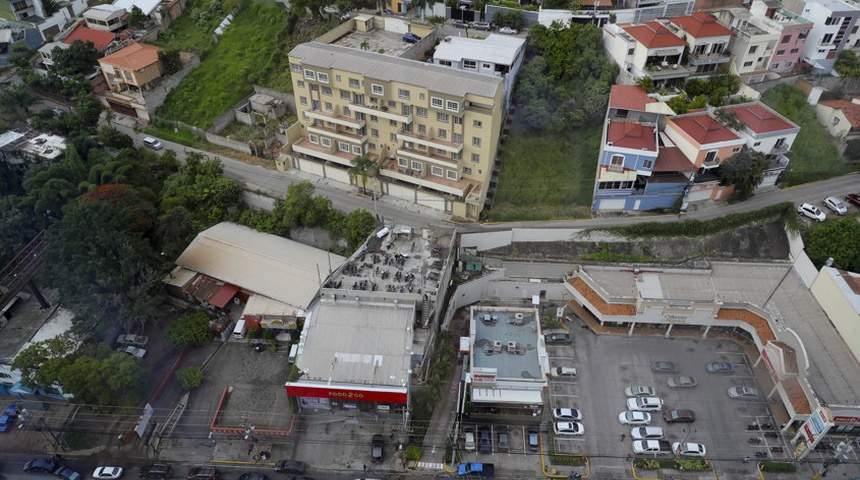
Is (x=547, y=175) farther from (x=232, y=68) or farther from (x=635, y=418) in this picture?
(x=232, y=68)

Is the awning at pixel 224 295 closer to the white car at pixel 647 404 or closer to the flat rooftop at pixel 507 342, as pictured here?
→ the flat rooftop at pixel 507 342

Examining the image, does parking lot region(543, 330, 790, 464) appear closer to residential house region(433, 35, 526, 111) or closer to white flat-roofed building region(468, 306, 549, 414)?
white flat-roofed building region(468, 306, 549, 414)

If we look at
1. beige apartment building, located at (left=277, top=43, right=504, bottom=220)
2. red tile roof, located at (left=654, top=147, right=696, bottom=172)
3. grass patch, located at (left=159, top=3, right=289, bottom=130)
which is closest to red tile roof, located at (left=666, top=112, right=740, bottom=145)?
red tile roof, located at (left=654, top=147, right=696, bottom=172)

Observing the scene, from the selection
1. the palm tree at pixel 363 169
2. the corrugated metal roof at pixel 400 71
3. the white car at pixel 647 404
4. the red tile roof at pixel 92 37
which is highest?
the corrugated metal roof at pixel 400 71

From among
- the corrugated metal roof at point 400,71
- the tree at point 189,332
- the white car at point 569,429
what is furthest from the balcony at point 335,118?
the white car at point 569,429

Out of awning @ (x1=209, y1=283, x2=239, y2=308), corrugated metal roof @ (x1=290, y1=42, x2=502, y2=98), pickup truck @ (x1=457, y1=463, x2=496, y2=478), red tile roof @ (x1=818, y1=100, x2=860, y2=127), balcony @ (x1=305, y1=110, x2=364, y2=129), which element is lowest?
pickup truck @ (x1=457, y1=463, x2=496, y2=478)

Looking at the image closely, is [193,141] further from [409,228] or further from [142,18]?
[409,228]

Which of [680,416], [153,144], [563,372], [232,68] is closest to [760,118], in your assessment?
[680,416]
